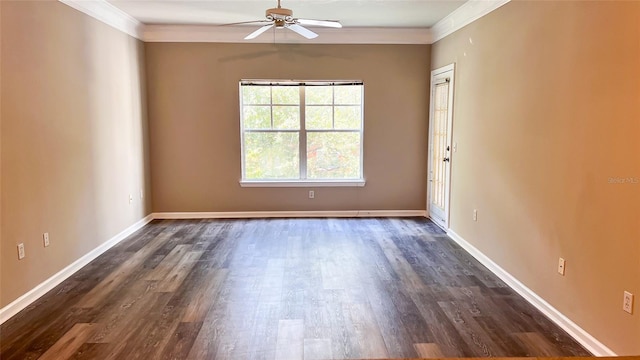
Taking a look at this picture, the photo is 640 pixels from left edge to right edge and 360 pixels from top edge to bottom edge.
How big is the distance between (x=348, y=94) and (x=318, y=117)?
0.53 metres

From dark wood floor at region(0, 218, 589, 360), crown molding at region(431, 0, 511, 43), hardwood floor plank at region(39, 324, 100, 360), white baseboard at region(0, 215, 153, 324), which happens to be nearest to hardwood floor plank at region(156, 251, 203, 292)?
dark wood floor at region(0, 218, 589, 360)

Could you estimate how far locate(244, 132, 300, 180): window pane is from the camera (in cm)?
588

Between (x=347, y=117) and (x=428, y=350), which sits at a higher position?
(x=347, y=117)

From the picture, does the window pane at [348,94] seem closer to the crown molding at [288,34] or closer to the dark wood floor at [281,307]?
the crown molding at [288,34]

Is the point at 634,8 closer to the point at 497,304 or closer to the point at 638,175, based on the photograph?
the point at 638,175

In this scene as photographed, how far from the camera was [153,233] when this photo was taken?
5.10 m

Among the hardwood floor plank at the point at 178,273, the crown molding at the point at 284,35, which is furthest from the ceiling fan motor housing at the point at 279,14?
the hardwood floor plank at the point at 178,273

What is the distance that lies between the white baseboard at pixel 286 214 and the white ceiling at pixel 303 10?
2.55m

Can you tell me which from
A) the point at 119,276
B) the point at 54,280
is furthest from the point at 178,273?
the point at 54,280

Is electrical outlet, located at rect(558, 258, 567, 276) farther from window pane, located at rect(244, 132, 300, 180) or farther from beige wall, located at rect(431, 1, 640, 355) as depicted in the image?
window pane, located at rect(244, 132, 300, 180)

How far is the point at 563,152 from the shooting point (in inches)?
110

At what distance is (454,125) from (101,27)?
3977mm

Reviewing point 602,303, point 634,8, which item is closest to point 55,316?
point 602,303

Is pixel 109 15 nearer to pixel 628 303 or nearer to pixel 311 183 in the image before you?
pixel 311 183
